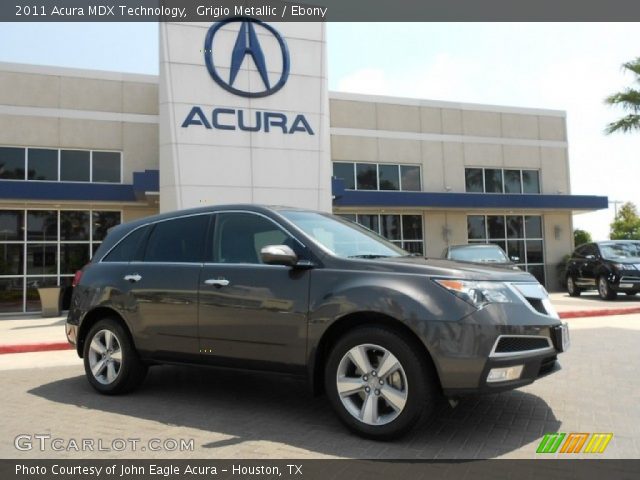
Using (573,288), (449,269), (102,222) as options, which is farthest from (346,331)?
(573,288)

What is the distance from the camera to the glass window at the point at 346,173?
20.9 metres

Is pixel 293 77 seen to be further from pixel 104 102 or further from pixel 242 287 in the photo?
pixel 242 287

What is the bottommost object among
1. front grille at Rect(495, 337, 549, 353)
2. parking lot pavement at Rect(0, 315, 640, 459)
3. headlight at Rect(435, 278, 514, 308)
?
parking lot pavement at Rect(0, 315, 640, 459)

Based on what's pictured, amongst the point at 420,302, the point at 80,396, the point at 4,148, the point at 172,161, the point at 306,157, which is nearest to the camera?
the point at 420,302

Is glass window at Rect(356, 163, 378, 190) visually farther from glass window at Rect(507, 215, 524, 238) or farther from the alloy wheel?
the alloy wheel

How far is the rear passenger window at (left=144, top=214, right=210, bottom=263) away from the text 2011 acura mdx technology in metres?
0.01

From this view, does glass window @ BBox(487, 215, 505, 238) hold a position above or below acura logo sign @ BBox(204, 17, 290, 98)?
below

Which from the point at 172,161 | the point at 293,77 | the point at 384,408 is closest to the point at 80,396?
the point at 384,408

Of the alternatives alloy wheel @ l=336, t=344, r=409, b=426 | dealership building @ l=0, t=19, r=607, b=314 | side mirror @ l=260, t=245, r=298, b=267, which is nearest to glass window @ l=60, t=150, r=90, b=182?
dealership building @ l=0, t=19, r=607, b=314

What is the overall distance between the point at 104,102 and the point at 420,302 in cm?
1701

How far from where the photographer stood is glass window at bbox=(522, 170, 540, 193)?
23.8 m

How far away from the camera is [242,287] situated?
181 inches

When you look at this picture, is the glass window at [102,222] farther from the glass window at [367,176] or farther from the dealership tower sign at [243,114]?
the glass window at [367,176]

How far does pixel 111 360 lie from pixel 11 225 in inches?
529
